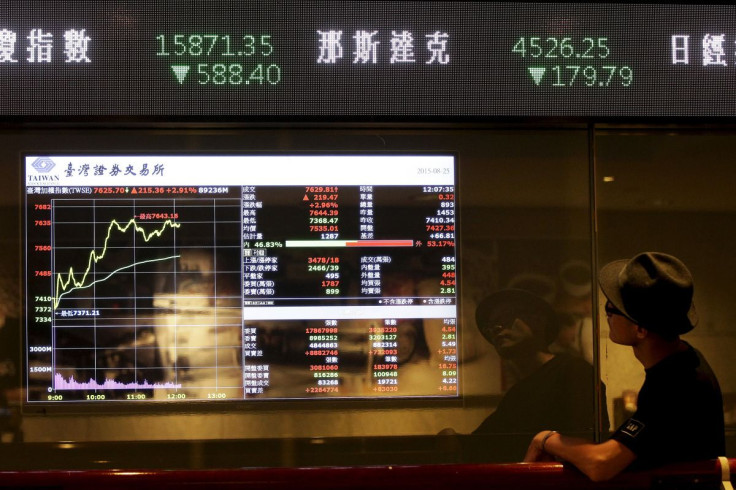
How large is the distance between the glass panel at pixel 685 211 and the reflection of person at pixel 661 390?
186cm

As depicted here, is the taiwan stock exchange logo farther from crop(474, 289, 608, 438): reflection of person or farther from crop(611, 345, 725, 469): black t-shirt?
crop(611, 345, 725, 469): black t-shirt

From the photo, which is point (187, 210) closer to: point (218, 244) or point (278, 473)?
point (218, 244)

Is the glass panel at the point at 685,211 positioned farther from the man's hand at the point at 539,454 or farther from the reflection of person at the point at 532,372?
the man's hand at the point at 539,454

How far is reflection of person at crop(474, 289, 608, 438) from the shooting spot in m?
4.18

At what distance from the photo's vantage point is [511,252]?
166 inches

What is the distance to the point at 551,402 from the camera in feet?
13.8

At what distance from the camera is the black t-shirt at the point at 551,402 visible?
13.7 ft

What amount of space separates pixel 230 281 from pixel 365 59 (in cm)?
136

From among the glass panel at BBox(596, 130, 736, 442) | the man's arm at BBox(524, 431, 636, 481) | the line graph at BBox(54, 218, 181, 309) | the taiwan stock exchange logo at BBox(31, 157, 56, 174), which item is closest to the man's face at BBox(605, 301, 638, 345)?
the man's arm at BBox(524, 431, 636, 481)

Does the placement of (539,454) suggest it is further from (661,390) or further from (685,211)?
(685,211)

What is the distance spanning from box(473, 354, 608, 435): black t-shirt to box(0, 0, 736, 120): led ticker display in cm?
137

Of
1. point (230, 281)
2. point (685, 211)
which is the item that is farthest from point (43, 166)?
point (685, 211)

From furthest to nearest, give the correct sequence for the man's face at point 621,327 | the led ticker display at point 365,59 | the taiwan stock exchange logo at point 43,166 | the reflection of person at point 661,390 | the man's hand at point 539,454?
1. the taiwan stock exchange logo at point 43,166
2. the led ticker display at point 365,59
3. the man's hand at point 539,454
4. the man's face at point 621,327
5. the reflection of person at point 661,390

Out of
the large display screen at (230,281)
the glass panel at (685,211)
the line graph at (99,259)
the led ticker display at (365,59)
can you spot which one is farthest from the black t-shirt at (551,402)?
the line graph at (99,259)
